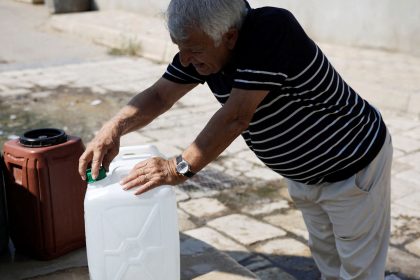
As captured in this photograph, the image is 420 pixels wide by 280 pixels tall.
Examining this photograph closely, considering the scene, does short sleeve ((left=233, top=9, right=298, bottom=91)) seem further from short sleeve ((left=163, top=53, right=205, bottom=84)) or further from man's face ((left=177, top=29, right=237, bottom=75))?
short sleeve ((left=163, top=53, right=205, bottom=84))

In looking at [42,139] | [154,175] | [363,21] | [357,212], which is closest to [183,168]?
[154,175]

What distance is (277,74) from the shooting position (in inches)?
84.2

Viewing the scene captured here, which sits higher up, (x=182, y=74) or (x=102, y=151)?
(x=182, y=74)

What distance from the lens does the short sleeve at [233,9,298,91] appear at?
2111 mm

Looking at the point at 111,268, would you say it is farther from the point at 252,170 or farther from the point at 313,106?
the point at 252,170

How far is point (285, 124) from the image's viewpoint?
2375mm

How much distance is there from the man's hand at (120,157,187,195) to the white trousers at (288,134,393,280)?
692mm

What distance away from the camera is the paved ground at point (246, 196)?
3.23 metres

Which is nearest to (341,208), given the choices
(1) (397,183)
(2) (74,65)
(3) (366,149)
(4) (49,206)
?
(3) (366,149)

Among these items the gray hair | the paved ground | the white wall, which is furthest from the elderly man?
the white wall

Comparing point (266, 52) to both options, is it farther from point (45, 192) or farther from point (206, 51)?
point (45, 192)

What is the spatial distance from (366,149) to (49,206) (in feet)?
5.15

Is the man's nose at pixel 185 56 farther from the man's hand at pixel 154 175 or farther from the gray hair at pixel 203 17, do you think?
the man's hand at pixel 154 175

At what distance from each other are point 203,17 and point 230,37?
167mm
